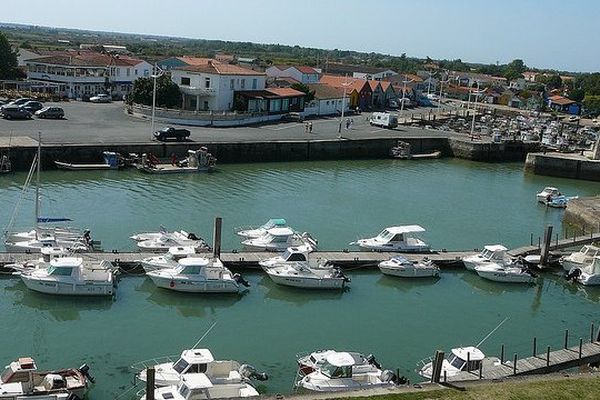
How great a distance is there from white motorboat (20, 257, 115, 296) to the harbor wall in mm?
49377

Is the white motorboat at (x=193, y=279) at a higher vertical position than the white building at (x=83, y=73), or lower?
lower

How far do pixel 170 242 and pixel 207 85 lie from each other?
4121 centimetres

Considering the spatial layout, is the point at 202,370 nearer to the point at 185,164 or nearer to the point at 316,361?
the point at 316,361

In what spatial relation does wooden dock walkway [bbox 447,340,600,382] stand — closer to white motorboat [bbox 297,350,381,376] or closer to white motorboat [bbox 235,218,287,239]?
white motorboat [bbox 297,350,381,376]

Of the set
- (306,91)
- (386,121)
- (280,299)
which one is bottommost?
(280,299)

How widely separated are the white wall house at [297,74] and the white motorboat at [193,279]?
7819 centimetres

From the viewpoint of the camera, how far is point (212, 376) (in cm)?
2112

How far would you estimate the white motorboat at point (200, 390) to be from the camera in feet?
63.5

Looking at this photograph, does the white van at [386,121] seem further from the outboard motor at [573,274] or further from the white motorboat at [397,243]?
the outboard motor at [573,274]

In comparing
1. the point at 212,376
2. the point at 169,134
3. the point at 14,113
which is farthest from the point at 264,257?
the point at 14,113

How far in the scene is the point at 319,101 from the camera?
280ft

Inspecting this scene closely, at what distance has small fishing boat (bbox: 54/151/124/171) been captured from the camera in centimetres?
5050

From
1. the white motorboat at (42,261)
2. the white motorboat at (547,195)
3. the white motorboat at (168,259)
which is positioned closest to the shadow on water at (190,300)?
the white motorboat at (168,259)

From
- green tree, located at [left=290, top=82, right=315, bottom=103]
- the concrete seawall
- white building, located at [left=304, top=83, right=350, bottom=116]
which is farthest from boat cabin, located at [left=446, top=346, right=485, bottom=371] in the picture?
green tree, located at [left=290, top=82, right=315, bottom=103]
